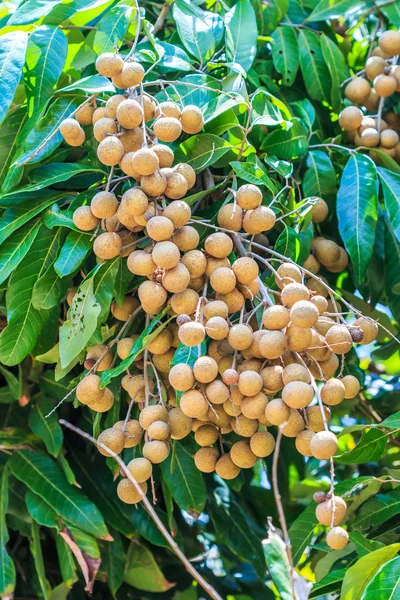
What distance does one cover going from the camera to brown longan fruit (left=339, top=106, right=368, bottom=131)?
1382mm

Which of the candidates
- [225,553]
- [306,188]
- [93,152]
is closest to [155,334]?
[93,152]

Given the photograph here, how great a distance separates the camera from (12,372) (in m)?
1.46

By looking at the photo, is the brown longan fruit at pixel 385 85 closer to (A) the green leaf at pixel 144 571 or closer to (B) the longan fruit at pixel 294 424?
(B) the longan fruit at pixel 294 424

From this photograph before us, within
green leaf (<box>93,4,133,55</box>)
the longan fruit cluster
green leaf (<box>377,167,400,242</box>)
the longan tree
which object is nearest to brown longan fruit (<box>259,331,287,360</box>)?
the longan tree

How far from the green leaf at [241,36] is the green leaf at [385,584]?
2.59 feet

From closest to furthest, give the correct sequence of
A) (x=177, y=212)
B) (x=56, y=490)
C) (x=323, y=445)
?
(x=323, y=445) → (x=177, y=212) → (x=56, y=490)

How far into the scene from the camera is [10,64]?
1.08 metres

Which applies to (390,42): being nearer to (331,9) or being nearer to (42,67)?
(331,9)

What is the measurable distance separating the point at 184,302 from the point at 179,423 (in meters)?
0.15

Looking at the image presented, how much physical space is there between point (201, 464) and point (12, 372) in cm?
57

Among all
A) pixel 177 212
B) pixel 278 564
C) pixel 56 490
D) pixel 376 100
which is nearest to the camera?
pixel 278 564

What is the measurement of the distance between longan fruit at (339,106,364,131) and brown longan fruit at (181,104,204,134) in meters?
0.42

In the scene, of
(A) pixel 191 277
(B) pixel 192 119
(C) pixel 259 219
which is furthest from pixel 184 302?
(B) pixel 192 119

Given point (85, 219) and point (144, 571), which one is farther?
point (144, 571)
